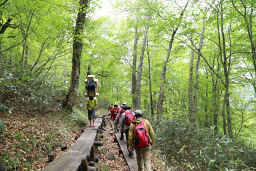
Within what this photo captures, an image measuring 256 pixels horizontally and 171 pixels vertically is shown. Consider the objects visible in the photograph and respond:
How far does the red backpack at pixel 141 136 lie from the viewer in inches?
154

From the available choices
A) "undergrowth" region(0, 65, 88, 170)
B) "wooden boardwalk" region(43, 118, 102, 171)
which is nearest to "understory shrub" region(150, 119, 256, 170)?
"wooden boardwalk" region(43, 118, 102, 171)

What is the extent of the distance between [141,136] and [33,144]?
3.21 m

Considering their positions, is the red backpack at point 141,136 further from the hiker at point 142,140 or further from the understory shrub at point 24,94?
the understory shrub at point 24,94

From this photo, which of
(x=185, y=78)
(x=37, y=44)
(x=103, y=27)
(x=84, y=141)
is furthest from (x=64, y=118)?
(x=185, y=78)

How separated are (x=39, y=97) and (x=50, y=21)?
3.79m

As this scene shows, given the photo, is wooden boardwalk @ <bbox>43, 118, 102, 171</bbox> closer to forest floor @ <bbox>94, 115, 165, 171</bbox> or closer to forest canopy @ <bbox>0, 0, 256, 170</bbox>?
forest floor @ <bbox>94, 115, 165, 171</bbox>

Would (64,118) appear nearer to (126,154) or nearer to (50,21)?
(126,154)

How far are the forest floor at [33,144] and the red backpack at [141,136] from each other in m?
1.70

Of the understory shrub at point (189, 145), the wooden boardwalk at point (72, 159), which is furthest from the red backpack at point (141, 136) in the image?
the understory shrub at point (189, 145)

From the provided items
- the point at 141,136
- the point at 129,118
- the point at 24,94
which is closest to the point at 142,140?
the point at 141,136

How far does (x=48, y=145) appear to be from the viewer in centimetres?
487

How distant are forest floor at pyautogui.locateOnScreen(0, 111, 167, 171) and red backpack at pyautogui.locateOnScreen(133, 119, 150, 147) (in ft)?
5.59

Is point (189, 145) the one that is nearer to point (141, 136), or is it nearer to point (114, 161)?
point (114, 161)

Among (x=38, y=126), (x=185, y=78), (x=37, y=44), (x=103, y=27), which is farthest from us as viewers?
(x=185, y=78)
